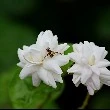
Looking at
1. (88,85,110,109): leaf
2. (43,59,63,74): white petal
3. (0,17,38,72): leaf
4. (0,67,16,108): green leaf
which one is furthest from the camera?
(0,17,38,72): leaf

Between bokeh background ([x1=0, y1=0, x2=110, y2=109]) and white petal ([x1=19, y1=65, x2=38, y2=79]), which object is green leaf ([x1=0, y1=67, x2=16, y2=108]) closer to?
bokeh background ([x1=0, y1=0, x2=110, y2=109])

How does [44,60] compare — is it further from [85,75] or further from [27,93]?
→ [27,93]

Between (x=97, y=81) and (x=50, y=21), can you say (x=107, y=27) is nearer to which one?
(x=50, y=21)

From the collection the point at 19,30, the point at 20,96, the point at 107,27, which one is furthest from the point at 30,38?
the point at 20,96

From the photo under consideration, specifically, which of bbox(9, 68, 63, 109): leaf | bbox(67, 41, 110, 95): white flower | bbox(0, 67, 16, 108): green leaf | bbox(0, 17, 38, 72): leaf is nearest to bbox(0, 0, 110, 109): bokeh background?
bbox(0, 17, 38, 72): leaf

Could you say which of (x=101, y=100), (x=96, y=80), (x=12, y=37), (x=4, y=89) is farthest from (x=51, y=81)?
(x=12, y=37)

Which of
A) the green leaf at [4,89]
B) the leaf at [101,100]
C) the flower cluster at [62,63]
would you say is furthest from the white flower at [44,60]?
the leaf at [101,100]

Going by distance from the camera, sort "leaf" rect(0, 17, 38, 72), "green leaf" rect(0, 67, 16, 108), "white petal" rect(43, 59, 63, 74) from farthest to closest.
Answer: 1. "leaf" rect(0, 17, 38, 72)
2. "green leaf" rect(0, 67, 16, 108)
3. "white petal" rect(43, 59, 63, 74)
